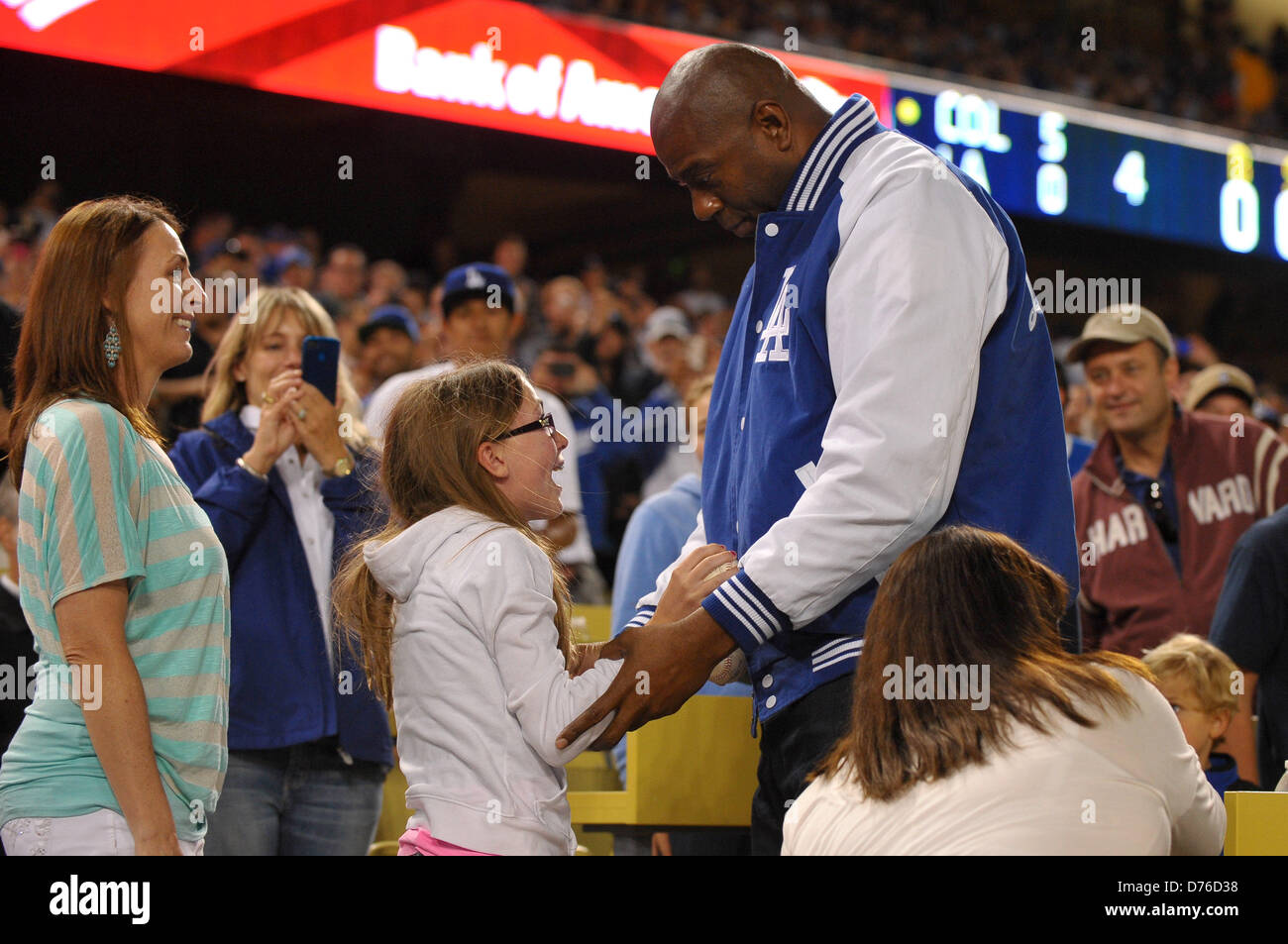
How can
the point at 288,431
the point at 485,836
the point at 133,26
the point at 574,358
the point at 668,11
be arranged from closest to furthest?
the point at 485,836 → the point at 288,431 → the point at 133,26 → the point at 574,358 → the point at 668,11

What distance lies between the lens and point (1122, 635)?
4305mm

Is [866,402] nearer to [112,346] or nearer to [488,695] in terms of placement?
[488,695]

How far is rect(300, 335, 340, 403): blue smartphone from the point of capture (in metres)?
3.30

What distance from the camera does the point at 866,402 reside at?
1930mm

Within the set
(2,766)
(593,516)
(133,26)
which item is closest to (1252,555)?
(2,766)

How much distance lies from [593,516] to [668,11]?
17.6ft

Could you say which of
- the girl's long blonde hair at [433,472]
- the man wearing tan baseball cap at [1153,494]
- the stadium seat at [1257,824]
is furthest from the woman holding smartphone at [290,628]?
the man wearing tan baseball cap at [1153,494]

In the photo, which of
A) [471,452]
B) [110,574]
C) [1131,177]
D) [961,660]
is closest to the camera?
[961,660]

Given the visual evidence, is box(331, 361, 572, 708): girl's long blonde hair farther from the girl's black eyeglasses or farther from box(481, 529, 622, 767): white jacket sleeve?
box(481, 529, 622, 767): white jacket sleeve

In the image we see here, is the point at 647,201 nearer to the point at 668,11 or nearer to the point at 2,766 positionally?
the point at 668,11

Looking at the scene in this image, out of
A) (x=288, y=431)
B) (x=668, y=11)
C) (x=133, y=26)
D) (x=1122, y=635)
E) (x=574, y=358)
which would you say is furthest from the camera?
(x=668, y=11)

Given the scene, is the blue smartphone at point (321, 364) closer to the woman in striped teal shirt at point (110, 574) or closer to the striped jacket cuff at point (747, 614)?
the woman in striped teal shirt at point (110, 574)

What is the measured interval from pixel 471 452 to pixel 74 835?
2.70 feet

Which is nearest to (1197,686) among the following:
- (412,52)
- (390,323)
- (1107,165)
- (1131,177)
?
(390,323)
